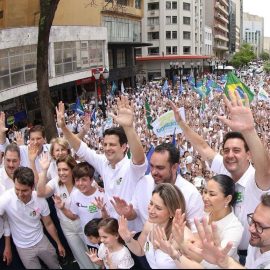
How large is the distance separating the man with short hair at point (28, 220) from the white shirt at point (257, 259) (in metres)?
2.07

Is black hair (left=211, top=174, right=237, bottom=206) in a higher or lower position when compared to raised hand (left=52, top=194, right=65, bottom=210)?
higher

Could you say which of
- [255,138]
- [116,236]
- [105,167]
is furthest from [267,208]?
[105,167]

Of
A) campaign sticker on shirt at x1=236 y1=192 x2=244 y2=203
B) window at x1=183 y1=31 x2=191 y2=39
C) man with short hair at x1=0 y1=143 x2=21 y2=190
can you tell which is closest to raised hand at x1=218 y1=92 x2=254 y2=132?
campaign sticker on shirt at x1=236 y1=192 x2=244 y2=203

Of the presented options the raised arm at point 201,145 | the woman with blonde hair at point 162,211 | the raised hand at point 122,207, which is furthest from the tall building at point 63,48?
the woman with blonde hair at point 162,211

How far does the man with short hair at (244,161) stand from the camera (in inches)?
143

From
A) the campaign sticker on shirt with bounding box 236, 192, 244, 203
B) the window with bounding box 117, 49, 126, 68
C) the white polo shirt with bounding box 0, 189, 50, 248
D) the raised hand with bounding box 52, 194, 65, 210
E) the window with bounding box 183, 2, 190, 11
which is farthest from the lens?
the window with bounding box 183, 2, 190, 11

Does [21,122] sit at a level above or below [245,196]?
below

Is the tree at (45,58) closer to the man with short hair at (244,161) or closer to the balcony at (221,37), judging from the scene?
the man with short hair at (244,161)

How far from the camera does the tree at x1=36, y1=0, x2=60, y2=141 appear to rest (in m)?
11.2

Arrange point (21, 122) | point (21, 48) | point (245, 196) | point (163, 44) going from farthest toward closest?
1. point (163, 44)
2. point (21, 122)
3. point (21, 48)
4. point (245, 196)

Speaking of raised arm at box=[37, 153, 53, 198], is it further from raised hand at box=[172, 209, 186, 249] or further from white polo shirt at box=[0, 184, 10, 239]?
raised hand at box=[172, 209, 186, 249]

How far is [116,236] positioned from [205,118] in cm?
1557

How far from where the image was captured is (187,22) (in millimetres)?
68250

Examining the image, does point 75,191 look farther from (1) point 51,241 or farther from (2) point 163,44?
(2) point 163,44
